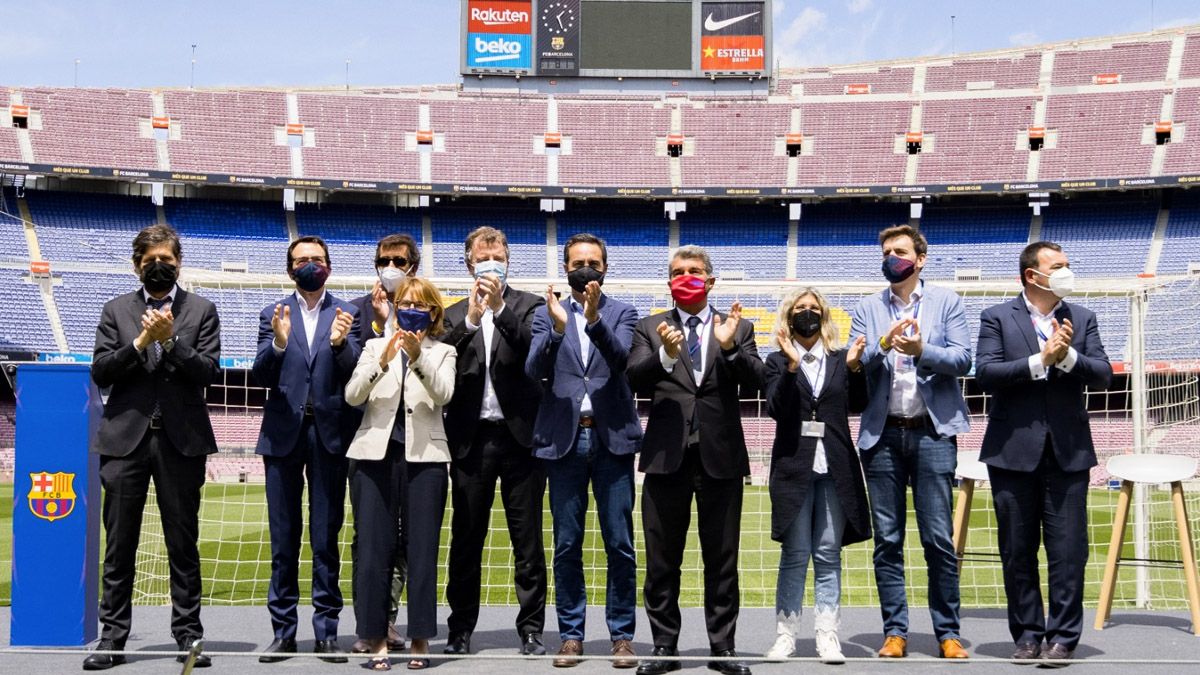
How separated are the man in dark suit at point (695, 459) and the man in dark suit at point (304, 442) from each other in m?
1.57

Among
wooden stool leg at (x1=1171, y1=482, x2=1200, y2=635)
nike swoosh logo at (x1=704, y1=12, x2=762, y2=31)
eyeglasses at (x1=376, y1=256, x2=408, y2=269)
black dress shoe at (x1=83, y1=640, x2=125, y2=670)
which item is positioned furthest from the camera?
nike swoosh logo at (x1=704, y1=12, x2=762, y2=31)

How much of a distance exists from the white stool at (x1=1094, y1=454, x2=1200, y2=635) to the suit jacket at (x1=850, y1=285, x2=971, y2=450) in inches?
68.3

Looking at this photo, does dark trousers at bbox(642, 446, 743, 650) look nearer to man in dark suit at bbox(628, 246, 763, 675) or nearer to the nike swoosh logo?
man in dark suit at bbox(628, 246, 763, 675)

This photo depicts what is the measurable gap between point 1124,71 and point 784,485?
40801mm

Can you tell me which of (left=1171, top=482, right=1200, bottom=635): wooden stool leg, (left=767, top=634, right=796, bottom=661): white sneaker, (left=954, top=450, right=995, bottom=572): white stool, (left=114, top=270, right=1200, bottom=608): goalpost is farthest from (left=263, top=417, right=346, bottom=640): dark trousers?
(left=1171, top=482, right=1200, bottom=635): wooden stool leg

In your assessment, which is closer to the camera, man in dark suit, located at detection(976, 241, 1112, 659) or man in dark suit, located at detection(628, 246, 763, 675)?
man in dark suit, located at detection(628, 246, 763, 675)

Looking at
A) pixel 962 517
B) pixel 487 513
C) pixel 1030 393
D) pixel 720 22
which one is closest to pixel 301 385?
pixel 487 513

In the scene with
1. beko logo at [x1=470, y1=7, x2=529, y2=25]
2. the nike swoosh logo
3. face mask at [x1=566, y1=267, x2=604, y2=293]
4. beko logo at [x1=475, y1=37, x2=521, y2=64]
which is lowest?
face mask at [x1=566, y1=267, x2=604, y2=293]

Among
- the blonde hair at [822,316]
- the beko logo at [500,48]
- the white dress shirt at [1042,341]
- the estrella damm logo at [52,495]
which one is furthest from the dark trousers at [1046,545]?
the beko logo at [500,48]

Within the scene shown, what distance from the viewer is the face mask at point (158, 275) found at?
5.43 meters

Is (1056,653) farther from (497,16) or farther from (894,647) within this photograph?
(497,16)

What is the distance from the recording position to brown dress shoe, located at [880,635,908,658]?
5.49 meters

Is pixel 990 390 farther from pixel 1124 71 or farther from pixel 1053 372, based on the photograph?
pixel 1124 71

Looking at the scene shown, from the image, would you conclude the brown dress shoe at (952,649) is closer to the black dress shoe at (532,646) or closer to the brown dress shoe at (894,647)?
the brown dress shoe at (894,647)
